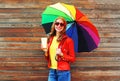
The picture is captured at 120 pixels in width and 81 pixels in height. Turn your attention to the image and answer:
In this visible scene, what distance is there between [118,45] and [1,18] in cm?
223

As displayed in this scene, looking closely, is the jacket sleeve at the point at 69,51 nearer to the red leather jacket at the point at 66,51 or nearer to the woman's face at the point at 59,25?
the red leather jacket at the point at 66,51

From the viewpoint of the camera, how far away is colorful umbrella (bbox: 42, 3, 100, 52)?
639 centimetres

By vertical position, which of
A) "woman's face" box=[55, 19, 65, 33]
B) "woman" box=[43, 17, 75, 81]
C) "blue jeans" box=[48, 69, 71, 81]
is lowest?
"blue jeans" box=[48, 69, 71, 81]

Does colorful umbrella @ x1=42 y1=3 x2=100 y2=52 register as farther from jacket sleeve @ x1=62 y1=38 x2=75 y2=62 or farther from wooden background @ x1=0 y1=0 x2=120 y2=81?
wooden background @ x1=0 y1=0 x2=120 y2=81

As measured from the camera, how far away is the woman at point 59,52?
20.0ft

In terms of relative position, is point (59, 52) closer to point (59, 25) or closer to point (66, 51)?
point (66, 51)

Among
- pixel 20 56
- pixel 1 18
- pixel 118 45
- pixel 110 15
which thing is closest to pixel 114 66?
pixel 118 45

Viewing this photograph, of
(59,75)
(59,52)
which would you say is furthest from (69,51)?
(59,75)

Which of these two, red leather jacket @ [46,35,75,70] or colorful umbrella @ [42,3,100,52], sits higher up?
colorful umbrella @ [42,3,100,52]

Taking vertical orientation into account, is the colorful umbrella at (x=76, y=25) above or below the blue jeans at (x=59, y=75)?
above

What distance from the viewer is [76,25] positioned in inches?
252

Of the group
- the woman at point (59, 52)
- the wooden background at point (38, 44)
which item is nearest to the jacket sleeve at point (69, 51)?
the woman at point (59, 52)

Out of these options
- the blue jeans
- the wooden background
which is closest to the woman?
the blue jeans

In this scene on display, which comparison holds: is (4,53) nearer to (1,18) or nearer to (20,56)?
(20,56)
